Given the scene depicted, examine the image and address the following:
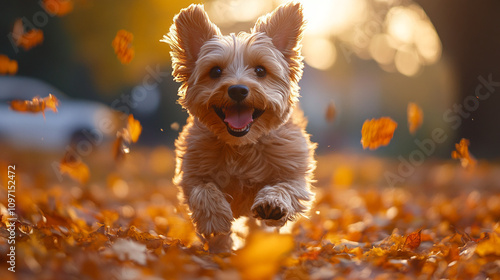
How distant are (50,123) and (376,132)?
35.1 ft

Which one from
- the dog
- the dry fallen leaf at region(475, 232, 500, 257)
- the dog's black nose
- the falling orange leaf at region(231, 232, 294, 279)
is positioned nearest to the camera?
the falling orange leaf at region(231, 232, 294, 279)

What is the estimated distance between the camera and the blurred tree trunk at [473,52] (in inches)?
385

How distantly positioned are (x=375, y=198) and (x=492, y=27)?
4.49 m

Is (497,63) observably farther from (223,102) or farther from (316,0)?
(223,102)

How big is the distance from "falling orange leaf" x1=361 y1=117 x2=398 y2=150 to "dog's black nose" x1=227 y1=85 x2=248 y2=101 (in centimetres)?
186

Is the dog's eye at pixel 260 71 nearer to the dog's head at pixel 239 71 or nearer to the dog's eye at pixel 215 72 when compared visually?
the dog's head at pixel 239 71

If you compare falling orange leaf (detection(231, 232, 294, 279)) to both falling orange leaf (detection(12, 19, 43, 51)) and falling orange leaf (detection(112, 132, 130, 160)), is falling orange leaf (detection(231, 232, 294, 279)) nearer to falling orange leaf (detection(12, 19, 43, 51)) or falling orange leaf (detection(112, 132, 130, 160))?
falling orange leaf (detection(112, 132, 130, 160))

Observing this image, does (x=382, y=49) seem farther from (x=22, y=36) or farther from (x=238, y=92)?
(x=238, y=92)

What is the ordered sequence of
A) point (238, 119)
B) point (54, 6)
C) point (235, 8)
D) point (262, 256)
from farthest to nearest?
point (235, 8) → point (54, 6) → point (238, 119) → point (262, 256)

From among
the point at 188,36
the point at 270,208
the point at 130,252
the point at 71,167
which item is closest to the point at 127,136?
the point at 188,36

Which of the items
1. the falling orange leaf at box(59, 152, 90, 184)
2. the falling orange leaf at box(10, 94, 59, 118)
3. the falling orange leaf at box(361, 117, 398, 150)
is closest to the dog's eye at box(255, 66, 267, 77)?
the falling orange leaf at box(361, 117, 398, 150)

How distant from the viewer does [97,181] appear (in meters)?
10.2

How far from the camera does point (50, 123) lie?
44.3ft

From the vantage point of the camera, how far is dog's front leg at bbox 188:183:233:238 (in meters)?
3.86
